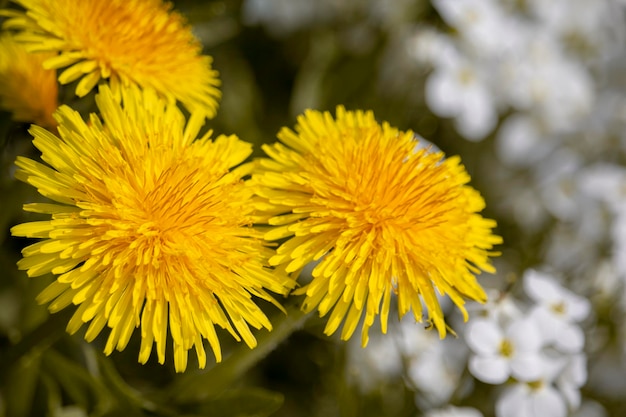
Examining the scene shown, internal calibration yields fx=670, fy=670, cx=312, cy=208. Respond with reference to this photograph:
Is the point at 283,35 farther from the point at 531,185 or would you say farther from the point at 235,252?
the point at 235,252

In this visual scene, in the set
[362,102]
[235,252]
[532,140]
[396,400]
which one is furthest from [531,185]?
[235,252]

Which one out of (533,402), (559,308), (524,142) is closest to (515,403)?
(533,402)

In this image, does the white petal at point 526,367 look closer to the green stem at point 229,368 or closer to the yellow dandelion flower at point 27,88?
the green stem at point 229,368

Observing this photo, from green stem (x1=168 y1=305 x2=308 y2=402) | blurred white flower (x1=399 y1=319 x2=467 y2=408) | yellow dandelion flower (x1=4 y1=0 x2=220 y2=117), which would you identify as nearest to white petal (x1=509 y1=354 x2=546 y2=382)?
blurred white flower (x1=399 y1=319 x2=467 y2=408)

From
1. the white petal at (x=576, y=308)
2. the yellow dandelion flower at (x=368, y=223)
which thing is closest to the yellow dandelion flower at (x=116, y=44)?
the yellow dandelion flower at (x=368, y=223)

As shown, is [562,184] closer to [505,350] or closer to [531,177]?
[531,177]
